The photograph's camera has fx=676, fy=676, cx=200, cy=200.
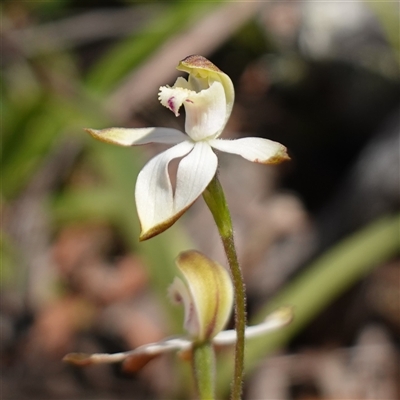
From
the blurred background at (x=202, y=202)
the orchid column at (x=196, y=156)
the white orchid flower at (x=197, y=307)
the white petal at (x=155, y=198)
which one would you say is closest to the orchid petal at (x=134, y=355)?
the white orchid flower at (x=197, y=307)

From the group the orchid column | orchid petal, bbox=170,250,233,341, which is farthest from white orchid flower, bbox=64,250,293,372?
the orchid column

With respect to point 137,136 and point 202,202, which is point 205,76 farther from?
point 202,202

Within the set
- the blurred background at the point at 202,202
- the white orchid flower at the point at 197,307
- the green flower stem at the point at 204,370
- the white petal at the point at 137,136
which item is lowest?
the blurred background at the point at 202,202

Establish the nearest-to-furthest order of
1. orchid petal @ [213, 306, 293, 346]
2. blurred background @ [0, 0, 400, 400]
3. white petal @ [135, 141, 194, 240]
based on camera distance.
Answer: white petal @ [135, 141, 194, 240] → orchid petal @ [213, 306, 293, 346] → blurred background @ [0, 0, 400, 400]

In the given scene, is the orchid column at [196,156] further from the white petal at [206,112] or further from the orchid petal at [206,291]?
the orchid petal at [206,291]

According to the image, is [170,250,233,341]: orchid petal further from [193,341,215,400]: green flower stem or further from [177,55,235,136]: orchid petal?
[177,55,235,136]: orchid petal

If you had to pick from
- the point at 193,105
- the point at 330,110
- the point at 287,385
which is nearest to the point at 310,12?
the point at 330,110
